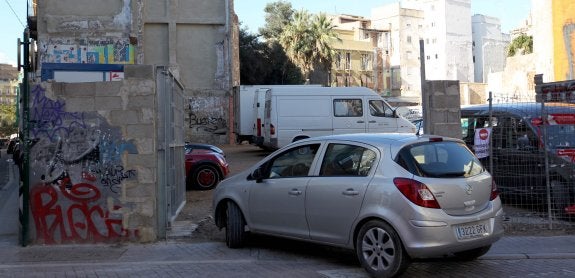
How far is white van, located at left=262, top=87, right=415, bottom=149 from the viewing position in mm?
19219

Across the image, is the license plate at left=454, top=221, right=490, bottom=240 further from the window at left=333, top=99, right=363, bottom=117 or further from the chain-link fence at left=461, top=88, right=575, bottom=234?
the window at left=333, top=99, right=363, bottom=117

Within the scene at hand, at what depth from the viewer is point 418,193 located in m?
5.71

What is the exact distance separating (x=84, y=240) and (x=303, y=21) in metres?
41.6

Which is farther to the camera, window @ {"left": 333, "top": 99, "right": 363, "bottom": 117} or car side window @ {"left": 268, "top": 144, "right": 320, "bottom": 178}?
window @ {"left": 333, "top": 99, "right": 363, "bottom": 117}

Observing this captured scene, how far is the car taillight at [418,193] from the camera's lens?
570 centimetres

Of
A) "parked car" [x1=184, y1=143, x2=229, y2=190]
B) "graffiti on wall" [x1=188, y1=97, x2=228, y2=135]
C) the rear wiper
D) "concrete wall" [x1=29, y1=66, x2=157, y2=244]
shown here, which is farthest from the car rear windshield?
"graffiti on wall" [x1=188, y1=97, x2=228, y2=135]

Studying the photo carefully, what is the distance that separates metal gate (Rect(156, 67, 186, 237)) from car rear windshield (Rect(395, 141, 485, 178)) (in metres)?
3.69

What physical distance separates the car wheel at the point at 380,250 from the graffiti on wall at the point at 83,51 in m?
22.0

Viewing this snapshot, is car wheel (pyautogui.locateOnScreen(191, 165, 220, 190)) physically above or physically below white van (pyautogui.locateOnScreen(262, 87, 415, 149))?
below

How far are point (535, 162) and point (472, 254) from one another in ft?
11.2

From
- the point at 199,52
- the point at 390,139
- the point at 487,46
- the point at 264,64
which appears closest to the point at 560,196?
the point at 390,139

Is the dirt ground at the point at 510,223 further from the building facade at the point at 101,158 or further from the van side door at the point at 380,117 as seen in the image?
the van side door at the point at 380,117

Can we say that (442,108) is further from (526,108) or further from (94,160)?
(94,160)

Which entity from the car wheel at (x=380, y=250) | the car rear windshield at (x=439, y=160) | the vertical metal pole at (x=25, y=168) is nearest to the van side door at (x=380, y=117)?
the car rear windshield at (x=439, y=160)
